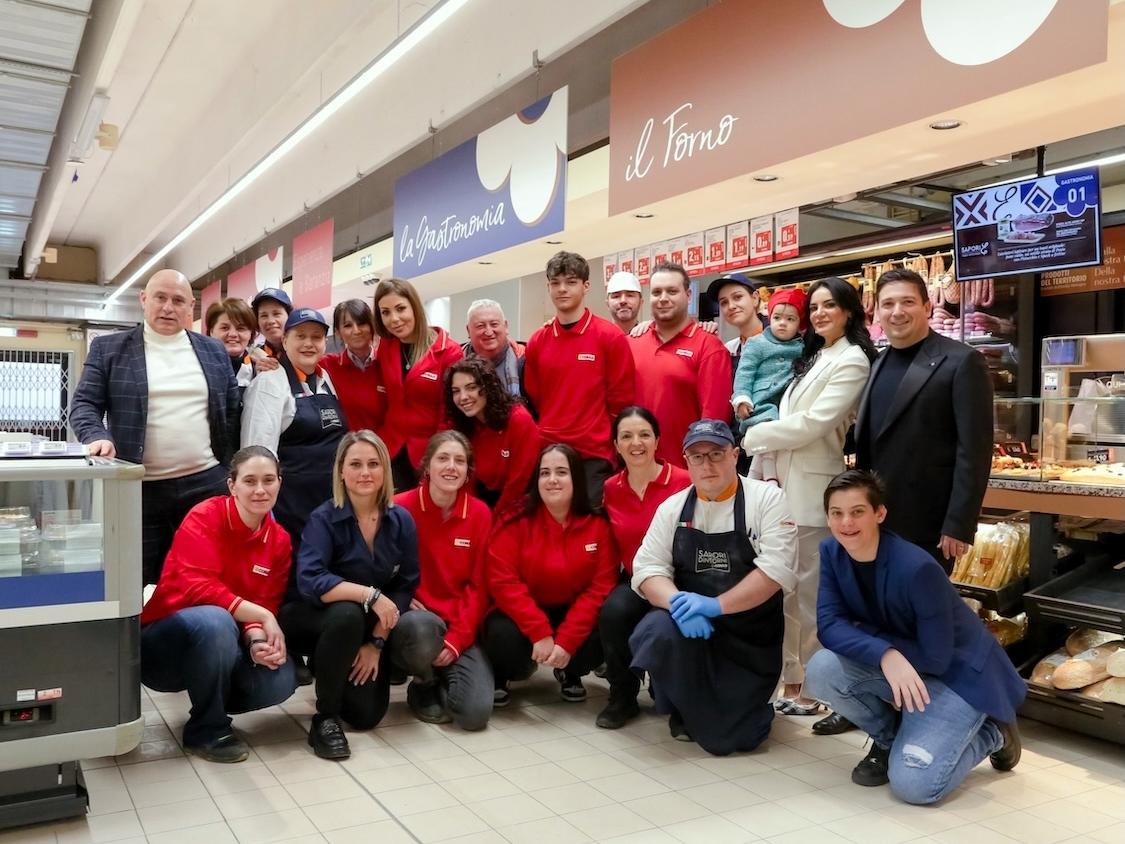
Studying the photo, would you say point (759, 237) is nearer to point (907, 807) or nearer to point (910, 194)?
point (910, 194)

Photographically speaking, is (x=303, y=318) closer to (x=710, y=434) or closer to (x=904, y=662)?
(x=710, y=434)

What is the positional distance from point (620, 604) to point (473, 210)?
11.9 feet

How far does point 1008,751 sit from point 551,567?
184 centimetres

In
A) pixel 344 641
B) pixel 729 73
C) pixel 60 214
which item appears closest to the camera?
pixel 344 641

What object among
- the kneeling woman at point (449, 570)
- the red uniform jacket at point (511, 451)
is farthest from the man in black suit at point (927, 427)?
the kneeling woman at point (449, 570)

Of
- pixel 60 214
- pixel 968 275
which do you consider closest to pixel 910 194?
pixel 968 275

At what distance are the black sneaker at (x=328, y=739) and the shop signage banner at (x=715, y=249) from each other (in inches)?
164

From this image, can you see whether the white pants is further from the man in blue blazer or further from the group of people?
the man in blue blazer

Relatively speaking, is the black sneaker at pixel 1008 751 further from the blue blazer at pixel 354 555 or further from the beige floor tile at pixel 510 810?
the blue blazer at pixel 354 555

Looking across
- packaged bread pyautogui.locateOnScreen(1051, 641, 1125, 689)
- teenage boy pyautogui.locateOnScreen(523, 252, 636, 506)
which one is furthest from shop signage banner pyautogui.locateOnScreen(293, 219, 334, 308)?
packaged bread pyautogui.locateOnScreen(1051, 641, 1125, 689)

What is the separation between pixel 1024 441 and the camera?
3.93 meters

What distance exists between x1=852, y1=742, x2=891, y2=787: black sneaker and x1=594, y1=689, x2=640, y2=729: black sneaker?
3.07ft

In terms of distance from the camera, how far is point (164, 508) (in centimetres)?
371

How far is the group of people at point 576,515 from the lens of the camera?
321 centimetres
